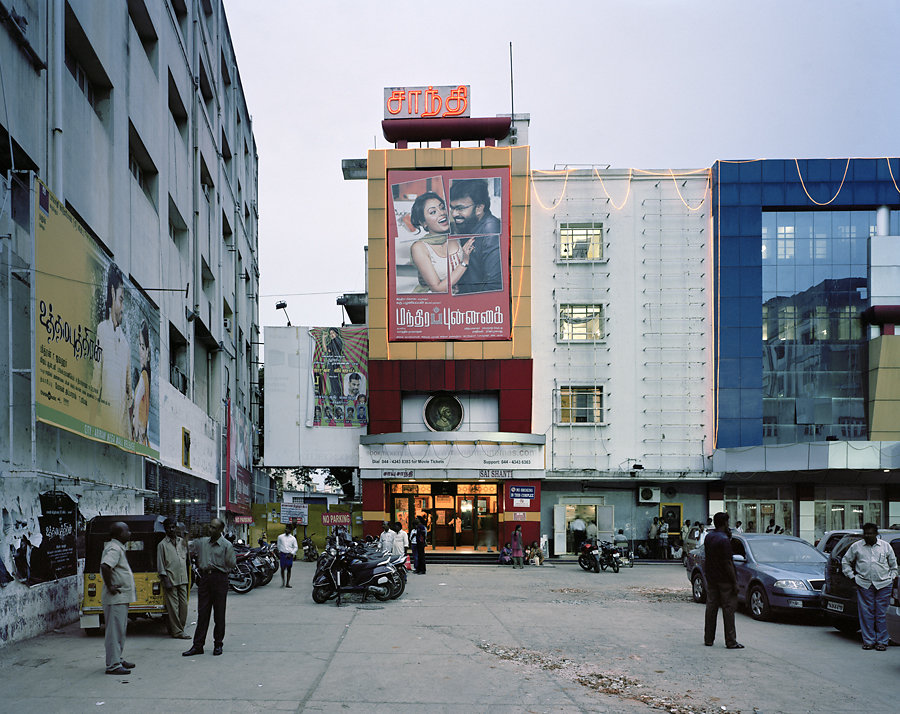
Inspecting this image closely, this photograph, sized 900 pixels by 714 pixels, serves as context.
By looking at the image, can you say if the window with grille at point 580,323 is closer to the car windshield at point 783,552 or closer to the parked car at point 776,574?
the parked car at point 776,574

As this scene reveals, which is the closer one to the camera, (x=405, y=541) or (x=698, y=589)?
(x=698, y=589)

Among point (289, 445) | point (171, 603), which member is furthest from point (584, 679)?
point (289, 445)

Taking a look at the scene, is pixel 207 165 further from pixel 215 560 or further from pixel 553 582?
pixel 215 560

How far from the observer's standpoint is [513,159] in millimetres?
36812

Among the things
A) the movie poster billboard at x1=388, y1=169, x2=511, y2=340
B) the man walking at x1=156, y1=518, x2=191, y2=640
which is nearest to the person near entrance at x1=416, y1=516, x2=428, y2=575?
the movie poster billboard at x1=388, y1=169, x2=511, y2=340

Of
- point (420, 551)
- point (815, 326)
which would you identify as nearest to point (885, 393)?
point (815, 326)

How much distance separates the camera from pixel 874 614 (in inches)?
475

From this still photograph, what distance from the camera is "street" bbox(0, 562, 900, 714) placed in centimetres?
846

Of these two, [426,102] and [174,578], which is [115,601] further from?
[426,102]

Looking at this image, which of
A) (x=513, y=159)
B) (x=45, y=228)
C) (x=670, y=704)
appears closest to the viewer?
(x=670, y=704)

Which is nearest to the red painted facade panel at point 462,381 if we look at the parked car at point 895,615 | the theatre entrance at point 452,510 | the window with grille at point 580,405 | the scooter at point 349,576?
the window with grille at point 580,405

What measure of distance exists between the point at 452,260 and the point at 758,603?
23290 millimetres

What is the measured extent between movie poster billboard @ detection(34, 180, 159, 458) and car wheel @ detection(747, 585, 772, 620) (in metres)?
12.0

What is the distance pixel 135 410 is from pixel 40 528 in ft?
16.1
